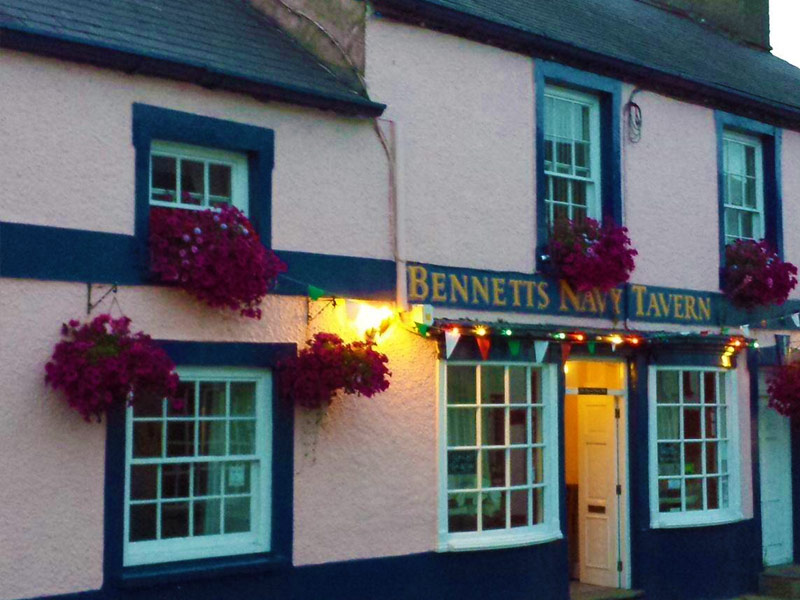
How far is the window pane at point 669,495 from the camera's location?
13023 mm

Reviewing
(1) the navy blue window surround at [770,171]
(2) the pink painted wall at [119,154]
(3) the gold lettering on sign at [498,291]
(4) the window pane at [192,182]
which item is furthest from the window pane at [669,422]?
(4) the window pane at [192,182]

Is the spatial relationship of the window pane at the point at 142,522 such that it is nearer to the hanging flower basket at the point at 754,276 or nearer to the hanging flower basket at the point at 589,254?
the hanging flower basket at the point at 589,254

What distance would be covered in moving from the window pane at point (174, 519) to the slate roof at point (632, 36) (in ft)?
15.6

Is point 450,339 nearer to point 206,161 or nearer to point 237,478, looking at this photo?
point 237,478

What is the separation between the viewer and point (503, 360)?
450 inches

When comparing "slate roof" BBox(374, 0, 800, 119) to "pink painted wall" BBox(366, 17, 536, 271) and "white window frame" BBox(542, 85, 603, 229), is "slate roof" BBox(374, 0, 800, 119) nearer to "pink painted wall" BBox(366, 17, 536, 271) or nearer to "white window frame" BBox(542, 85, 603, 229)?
"pink painted wall" BBox(366, 17, 536, 271)

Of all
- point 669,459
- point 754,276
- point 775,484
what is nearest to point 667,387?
point 669,459

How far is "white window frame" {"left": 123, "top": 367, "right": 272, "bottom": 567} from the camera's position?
352 inches

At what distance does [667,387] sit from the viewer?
43.5ft

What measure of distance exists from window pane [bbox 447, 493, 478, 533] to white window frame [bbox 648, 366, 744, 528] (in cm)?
255

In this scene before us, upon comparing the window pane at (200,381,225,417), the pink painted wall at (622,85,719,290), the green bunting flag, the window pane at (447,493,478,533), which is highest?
the pink painted wall at (622,85,719,290)

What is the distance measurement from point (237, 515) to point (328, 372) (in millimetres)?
1365

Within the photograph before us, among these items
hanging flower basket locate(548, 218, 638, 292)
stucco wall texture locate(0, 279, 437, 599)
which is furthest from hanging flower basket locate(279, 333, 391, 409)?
hanging flower basket locate(548, 218, 638, 292)

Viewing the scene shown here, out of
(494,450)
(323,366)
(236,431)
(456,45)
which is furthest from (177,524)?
(456,45)
